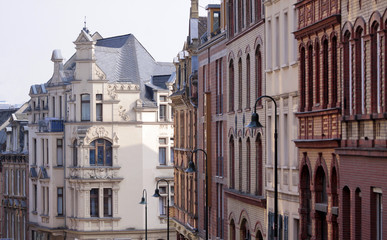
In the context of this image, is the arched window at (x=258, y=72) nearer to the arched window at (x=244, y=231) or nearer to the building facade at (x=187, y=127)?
the arched window at (x=244, y=231)

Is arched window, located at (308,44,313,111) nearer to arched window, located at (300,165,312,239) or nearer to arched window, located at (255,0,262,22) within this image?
arched window, located at (300,165,312,239)

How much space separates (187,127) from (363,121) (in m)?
35.3

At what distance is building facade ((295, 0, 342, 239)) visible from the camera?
2700 cm

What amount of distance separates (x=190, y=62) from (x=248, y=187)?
751 inches

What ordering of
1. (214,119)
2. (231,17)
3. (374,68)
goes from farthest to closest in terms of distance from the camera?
(214,119), (231,17), (374,68)

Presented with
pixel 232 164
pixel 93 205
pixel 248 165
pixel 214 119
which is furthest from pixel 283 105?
pixel 93 205

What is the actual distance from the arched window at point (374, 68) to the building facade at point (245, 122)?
1362 centimetres

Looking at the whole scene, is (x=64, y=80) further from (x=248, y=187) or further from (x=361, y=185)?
(x=361, y=185)

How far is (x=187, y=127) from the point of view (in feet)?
194

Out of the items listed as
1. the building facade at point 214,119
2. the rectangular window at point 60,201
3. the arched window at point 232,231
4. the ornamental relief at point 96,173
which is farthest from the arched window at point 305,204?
the rectangular window at point 60,201

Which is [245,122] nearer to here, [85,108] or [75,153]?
[85,108]

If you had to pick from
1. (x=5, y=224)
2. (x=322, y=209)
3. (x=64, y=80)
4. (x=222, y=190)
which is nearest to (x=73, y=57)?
(x=64, y=80)

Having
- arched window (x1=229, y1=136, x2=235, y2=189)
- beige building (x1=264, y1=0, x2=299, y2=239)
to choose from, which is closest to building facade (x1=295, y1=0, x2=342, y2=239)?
beige building (x1=264, y1=0, x2=299, y2=239)

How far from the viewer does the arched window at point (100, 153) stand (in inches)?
2913
